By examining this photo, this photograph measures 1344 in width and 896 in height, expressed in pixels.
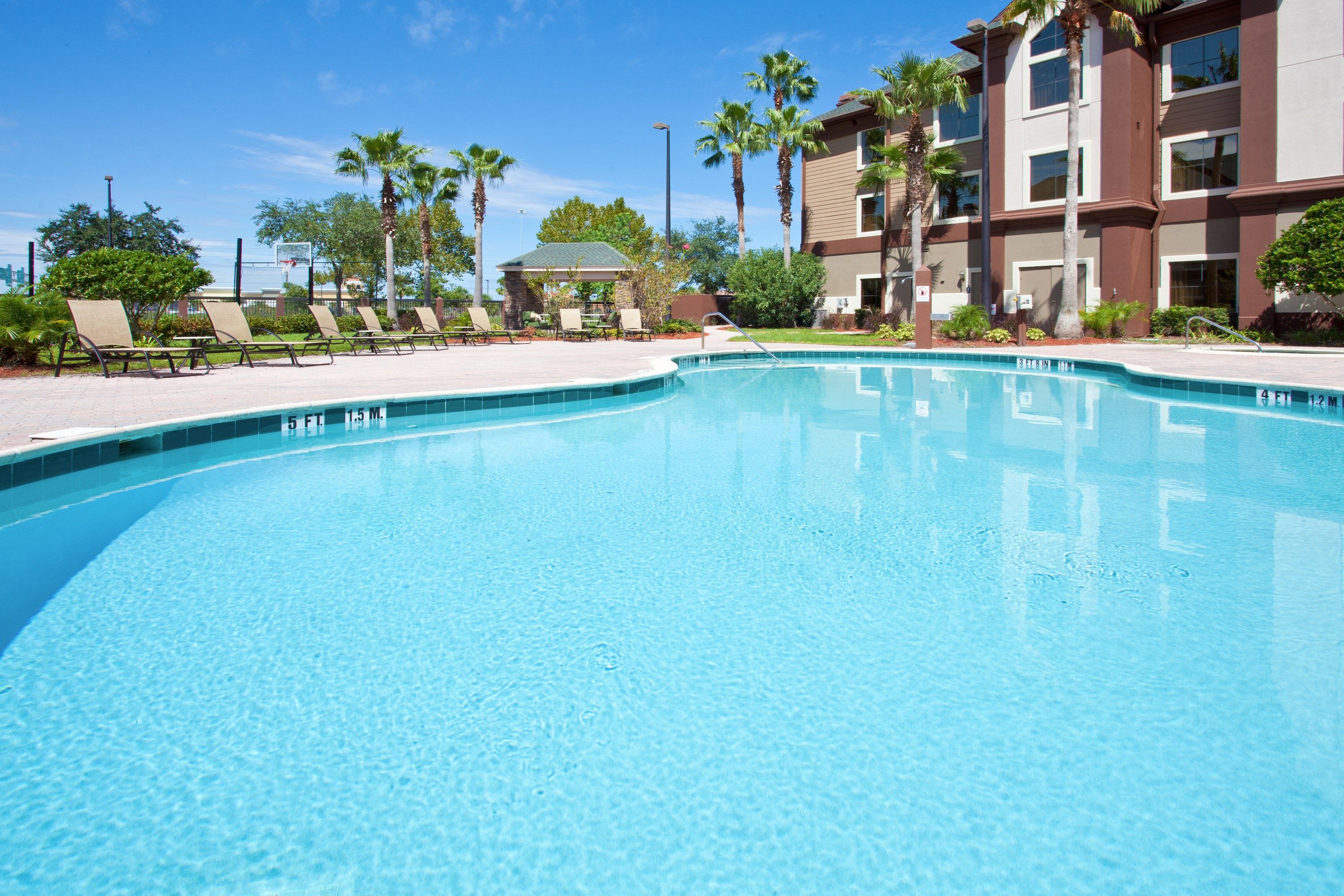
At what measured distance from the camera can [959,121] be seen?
1019 inches

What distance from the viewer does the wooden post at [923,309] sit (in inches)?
691

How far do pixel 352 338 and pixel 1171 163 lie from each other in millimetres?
21623

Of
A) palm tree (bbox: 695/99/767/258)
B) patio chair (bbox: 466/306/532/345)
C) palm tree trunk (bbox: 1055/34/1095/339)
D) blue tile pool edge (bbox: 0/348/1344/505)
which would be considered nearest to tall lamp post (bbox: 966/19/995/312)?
palm tree trunk (bbox: 1055/34/1095/339)

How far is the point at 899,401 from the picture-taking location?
35.3 feet

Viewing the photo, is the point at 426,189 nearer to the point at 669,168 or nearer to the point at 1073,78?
the point at 669,168

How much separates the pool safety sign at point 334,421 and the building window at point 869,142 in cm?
2427

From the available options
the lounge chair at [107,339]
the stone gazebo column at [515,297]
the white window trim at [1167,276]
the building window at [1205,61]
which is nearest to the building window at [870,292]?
the white window trim at [1167,276]

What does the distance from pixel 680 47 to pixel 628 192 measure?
89.1ft

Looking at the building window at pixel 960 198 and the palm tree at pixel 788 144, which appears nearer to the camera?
the building window at pixel 960 198

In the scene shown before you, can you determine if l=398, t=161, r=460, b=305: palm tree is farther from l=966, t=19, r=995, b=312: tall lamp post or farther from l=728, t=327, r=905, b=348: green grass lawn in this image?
l=966, t=19, r=995, b=312: tall lamp post

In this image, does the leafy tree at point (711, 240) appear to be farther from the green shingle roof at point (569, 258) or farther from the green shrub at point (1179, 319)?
the green shrub at point (1179, 319)

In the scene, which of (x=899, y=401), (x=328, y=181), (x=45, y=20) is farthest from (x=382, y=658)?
(x=328, y=181)

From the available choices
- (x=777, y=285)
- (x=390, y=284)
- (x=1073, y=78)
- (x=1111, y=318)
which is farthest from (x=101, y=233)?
(x=1111, y=318)

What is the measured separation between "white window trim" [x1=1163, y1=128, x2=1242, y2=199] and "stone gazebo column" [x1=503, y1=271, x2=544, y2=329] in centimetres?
2142
